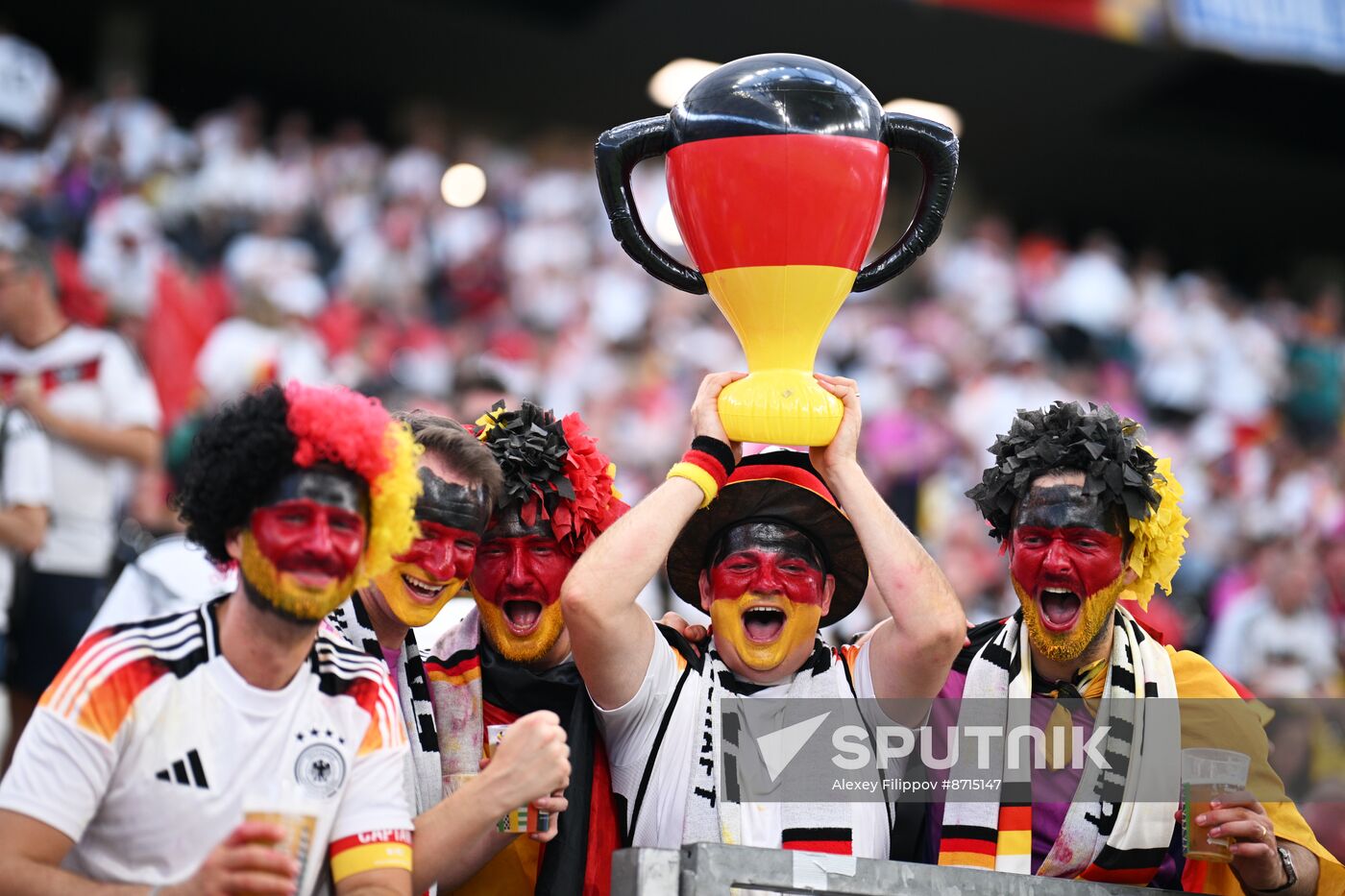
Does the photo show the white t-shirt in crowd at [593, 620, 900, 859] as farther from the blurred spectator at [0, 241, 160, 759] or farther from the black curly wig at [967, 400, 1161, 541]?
the blurred spectator at [0, 241, 160, 759]

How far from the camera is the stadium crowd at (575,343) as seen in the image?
272 inches

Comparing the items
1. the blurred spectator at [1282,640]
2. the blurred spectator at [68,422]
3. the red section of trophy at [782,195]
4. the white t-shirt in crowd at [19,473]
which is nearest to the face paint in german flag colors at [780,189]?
the red section of trophy at [782,195]

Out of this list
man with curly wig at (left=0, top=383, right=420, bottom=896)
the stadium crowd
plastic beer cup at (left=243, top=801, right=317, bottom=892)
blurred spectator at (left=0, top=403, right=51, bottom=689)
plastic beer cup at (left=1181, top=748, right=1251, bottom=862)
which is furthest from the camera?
the stadium crowd

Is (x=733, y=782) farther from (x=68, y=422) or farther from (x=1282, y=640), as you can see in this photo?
(x=1282, y=640)

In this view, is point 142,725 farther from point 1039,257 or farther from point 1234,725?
point 1039,257

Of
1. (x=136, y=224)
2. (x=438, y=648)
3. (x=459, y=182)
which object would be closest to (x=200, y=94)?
Result: (x=459, y=182)

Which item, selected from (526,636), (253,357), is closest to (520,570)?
→ (526,636)

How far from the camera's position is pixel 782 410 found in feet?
11.5

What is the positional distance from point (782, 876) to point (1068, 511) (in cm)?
128

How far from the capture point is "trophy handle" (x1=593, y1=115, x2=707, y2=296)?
3617mm

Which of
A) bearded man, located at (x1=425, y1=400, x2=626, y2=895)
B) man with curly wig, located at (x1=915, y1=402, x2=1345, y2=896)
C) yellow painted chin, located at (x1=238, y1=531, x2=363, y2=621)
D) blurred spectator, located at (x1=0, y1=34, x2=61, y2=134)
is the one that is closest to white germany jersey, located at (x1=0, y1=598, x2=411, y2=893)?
yellow painted chin, located at (x1=238, y1=531, x2=363, y2=621)

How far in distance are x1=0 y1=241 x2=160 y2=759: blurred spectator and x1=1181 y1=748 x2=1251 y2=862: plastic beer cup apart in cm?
367

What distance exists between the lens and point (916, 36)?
15.4 m

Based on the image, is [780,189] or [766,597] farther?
[766,597]
